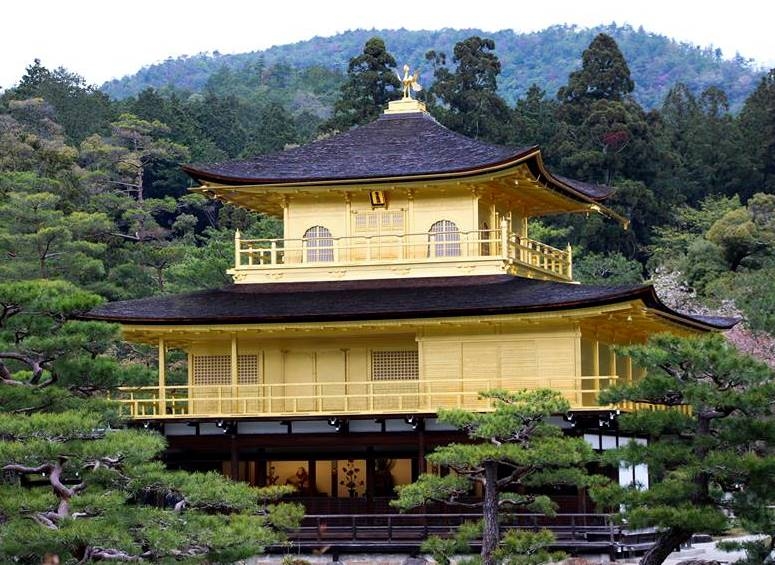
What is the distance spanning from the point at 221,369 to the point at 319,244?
394cm

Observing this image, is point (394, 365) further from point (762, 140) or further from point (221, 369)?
point (762, 140)

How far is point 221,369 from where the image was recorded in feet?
129

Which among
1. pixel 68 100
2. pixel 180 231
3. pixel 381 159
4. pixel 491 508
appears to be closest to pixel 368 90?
pixel 180 231

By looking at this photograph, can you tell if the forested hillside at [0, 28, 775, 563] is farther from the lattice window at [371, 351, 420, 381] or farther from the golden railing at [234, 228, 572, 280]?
the golden railing at [234, 228, 572, 280]

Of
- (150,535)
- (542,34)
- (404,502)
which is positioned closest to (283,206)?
(404,502)

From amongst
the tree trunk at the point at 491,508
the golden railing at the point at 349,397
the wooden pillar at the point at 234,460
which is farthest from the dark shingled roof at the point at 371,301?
the tree trunk at the point at 491,508

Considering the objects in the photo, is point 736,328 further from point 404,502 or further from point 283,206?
point 404,502

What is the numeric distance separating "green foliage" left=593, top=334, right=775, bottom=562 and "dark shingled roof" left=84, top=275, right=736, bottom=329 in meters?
4.69

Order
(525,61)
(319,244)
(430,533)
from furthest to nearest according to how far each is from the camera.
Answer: (525,61)
(319,244)
(430,533)

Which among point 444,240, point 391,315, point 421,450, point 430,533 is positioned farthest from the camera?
point 444,240

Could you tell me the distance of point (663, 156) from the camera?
7475 cm

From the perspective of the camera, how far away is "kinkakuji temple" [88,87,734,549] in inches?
1415

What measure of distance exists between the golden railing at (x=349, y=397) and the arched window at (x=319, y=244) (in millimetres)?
3584

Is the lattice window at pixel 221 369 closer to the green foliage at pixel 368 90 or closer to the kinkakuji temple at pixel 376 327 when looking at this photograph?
the kinkakuji temple at pixel 376 327
